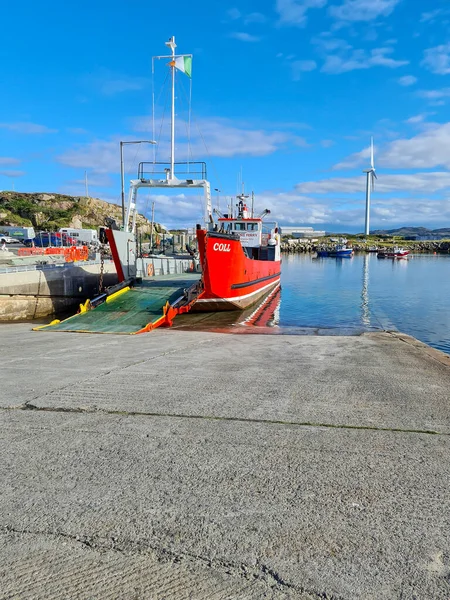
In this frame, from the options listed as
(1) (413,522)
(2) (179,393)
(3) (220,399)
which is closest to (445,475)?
(1) (413,522)

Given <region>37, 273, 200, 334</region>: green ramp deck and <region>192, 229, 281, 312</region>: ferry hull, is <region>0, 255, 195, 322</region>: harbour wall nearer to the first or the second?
<region>37, 273, 200, 334</region>: green ramp deck

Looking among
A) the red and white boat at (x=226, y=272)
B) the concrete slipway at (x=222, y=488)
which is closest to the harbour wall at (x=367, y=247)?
the red and white boat at (x=226, y=272)

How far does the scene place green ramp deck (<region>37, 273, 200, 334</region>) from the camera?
1252cm

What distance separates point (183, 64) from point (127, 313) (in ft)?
37.3

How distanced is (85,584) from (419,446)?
301 cm

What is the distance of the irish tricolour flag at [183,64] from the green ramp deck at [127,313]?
928 centimetres

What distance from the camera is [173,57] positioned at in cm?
1806

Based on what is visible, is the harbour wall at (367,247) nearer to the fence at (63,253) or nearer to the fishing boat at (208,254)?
the fence at (63,253)

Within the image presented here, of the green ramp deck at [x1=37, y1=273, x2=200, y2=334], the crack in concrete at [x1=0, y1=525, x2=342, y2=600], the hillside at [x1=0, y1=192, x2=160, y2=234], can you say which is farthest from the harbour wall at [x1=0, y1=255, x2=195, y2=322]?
the hillside at [x1=0, y1=192, x2=160, y2=234]

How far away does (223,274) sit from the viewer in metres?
17.3

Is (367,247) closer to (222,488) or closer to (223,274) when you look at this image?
(223,274)

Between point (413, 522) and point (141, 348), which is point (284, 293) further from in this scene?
point (413, 522)

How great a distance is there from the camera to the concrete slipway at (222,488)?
7.44 ft

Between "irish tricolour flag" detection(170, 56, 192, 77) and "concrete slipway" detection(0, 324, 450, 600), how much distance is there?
16.2 meters
